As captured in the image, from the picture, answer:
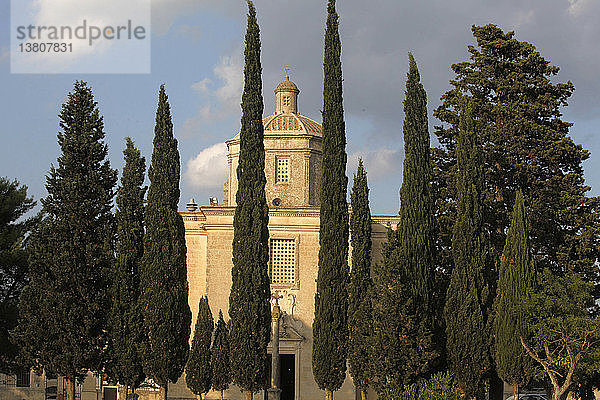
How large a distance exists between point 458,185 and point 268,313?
705cm

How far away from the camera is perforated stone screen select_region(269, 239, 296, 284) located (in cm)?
2992

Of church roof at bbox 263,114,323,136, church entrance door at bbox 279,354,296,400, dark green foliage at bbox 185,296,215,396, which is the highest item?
church roof at bbox 263,114,323,136

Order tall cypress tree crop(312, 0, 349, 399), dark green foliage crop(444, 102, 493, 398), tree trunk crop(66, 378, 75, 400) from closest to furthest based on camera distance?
dark green foliage crop(444, 102, 493, 398) → tree trunk crop(66, 378, 75, 400) → tall cypress tree crop(312, 0, 349, 399)

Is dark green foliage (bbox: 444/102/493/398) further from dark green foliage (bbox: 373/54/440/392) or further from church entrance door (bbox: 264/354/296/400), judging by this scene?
church entrance door (bbox: 264/354/296/400)

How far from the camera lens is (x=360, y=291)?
24000mm

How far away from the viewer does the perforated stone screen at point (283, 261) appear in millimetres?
29922

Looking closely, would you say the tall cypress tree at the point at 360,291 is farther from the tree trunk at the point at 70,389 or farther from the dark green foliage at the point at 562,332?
the tree trunk at the point at 70,389

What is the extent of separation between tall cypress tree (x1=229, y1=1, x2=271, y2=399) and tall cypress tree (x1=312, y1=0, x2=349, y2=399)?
1.80 metres

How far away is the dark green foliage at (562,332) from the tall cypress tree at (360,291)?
15.1 feet

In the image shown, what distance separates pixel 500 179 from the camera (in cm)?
2502

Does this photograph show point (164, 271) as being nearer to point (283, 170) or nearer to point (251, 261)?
point (251, 261)

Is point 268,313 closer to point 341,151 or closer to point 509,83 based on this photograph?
point 341,151

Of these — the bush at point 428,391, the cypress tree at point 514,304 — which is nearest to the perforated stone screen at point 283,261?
the cypress tree at point 514,304

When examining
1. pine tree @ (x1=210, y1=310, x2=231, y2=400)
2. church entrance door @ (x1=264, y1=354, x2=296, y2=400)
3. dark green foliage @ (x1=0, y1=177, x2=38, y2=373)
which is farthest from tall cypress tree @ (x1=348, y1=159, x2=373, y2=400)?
dark green foliage @ (x1=0, y1=177, x2=38, y2=373)
